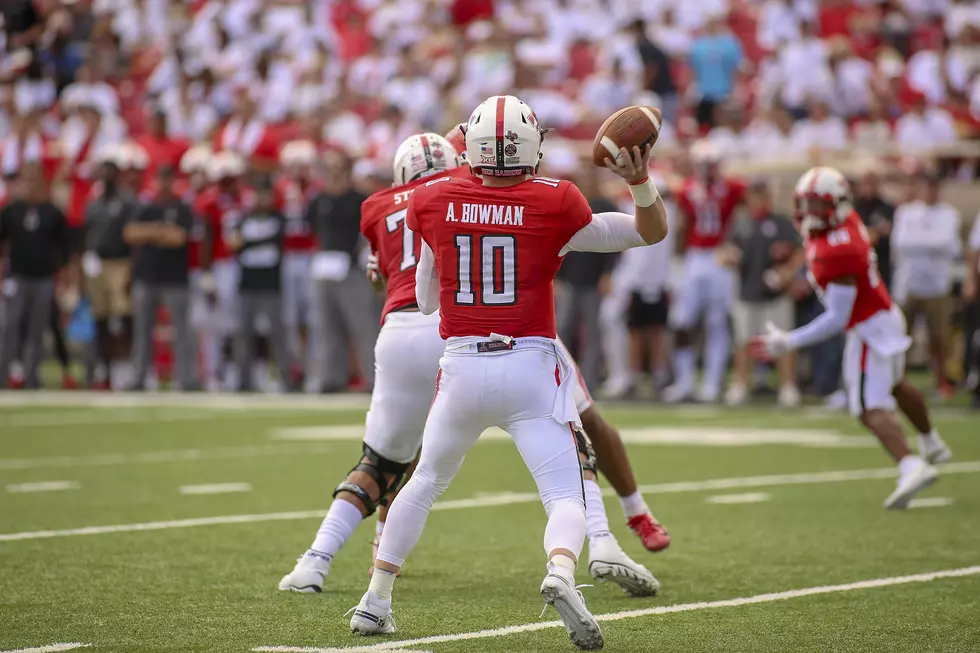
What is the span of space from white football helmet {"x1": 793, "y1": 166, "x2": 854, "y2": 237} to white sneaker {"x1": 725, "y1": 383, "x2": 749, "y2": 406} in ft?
19.7

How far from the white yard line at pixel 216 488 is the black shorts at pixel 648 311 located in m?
6.79

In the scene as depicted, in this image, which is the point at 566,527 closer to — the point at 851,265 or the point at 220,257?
the point at 851,265

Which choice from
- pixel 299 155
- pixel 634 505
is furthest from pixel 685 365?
pixel 634 505

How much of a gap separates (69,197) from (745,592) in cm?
1453

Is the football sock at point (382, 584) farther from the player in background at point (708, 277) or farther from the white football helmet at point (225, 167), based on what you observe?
the white football helmet at point (225, 167)

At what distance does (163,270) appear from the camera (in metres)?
16.5

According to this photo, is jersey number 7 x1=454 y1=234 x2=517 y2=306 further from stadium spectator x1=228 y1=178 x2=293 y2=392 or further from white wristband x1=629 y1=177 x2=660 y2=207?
stadium spectator x1=228 y1=178 x2=293 y2=392

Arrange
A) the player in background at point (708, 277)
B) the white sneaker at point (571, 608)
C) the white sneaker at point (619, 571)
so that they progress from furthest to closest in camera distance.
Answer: the player in background at point (708, 277) < the white sneaker at point (619, 571) < the white sneaker at point (571, 608)

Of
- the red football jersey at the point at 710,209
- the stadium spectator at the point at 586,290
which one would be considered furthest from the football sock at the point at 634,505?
the red football jersey at the point at 710,209

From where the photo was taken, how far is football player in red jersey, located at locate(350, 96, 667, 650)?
529 centimetres

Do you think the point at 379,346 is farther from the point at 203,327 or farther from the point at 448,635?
the point at 203,327

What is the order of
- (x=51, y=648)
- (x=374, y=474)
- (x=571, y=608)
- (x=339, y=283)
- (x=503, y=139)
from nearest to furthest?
(x=571, y=608), (x=51, y=648), (x=503, y=139), (x=374, y=474), (x=339, y=283)

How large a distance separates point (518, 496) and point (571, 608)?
13.9 ft

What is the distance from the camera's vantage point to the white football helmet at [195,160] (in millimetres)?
17594
